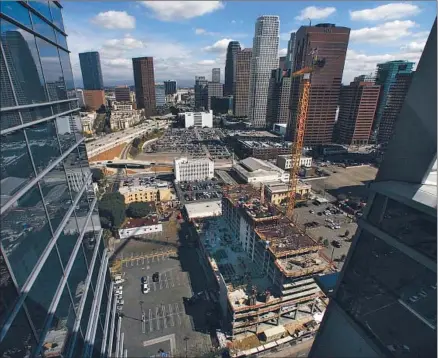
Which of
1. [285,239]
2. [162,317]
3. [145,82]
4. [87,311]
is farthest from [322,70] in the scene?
[145,82]

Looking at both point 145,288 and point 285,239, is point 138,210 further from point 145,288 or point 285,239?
point 285,239

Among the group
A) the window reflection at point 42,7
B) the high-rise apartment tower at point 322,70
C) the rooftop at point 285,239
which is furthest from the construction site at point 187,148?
the window reflection at point 42,7

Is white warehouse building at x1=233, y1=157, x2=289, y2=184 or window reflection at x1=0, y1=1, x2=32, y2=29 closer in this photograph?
window reflection at x1=0, y1=1, x2=32, y2=29

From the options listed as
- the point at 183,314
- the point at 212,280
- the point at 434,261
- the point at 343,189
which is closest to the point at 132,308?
the point at 183,314

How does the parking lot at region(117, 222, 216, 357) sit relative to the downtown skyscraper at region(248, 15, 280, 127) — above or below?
below

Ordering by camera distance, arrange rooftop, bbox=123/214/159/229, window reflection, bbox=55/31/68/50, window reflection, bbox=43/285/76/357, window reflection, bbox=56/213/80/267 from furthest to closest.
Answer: rooftop, bbox=123/214/159/229, window reflection, bbox=55/31/68/50, window reflection, bbox=56/213/80/267, window reflection, bbox=43/285/76/357

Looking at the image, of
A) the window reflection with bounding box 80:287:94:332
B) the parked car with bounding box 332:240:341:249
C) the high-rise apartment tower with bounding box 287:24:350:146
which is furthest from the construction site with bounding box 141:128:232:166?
the window reflection with bounding box 80:287:94:332

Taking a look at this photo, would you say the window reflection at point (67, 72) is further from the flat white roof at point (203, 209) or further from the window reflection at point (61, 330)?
the flat white roof at point (203, 209)

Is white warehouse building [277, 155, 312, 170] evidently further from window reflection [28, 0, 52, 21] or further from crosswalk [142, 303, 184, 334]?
window reflection [28, 0, 52, 21]
